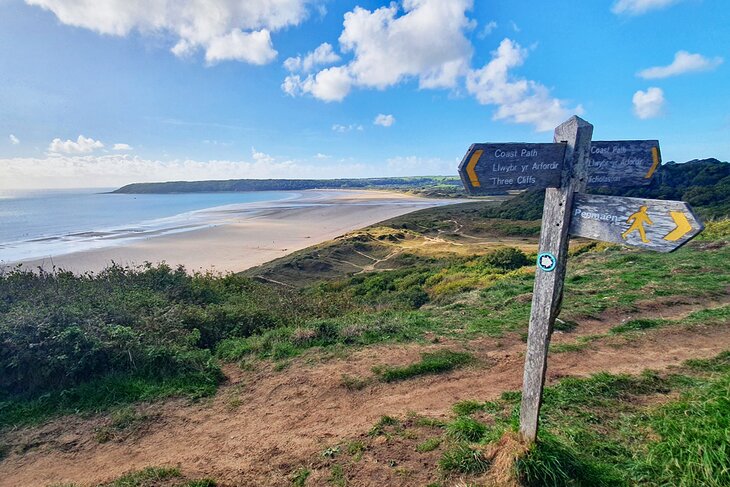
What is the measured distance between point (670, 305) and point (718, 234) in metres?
12.7

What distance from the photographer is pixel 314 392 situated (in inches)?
213

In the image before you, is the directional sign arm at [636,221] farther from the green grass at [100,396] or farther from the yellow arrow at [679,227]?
the green grass at [100,396]

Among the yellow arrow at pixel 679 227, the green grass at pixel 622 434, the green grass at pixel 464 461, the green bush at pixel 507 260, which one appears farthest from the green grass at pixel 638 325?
the green bush at pixel 507 260

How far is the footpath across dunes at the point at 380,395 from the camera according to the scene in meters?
3.41

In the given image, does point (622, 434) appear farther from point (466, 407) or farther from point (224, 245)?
point (224, 245)

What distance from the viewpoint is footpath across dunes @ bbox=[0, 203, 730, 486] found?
341 centimetres

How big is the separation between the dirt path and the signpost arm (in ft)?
5.23

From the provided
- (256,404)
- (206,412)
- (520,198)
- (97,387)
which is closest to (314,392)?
(256,404)

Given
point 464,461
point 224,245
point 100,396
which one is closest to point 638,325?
point 464,461

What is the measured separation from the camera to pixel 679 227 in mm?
2326

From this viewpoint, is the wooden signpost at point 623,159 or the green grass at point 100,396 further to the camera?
the green grass at point 100,396

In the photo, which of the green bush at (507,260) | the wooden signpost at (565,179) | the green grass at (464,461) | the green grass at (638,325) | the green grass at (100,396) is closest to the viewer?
the wooden signpost at (565,179)

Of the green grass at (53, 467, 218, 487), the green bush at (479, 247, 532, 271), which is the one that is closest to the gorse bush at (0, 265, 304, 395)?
the green grass at (53, 467, 218, 487)

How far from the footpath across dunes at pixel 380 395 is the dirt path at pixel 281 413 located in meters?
0.03
